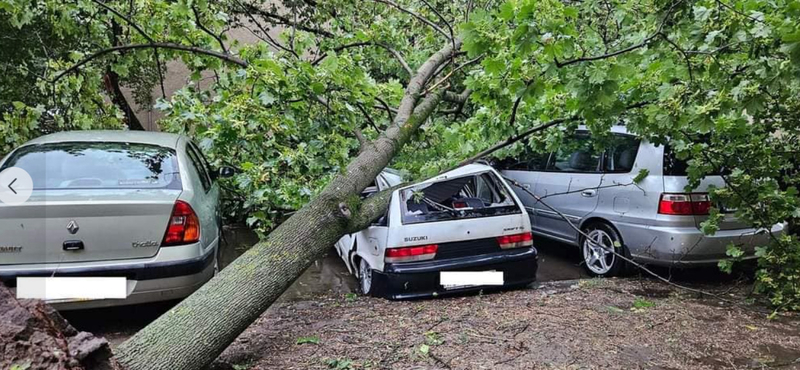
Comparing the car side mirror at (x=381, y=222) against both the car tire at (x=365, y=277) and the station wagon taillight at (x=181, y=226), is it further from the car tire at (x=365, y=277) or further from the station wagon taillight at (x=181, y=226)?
the station wagon taillight at (x=181, y=226)

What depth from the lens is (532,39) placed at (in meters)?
2.87

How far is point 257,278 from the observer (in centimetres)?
326

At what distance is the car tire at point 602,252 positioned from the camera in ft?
18.5

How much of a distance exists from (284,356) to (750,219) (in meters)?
4.01

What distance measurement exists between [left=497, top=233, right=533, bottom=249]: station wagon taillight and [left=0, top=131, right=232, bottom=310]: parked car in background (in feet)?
8.48

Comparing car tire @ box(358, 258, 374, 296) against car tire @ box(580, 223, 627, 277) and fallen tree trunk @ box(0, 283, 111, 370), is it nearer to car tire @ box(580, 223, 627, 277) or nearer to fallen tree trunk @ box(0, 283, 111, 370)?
car tire @ box(580, 223, 627, 277)

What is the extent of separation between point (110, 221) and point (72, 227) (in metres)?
0.24

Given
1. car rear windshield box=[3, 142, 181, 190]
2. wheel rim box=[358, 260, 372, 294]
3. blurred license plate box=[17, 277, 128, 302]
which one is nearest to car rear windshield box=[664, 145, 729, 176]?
wheel rim box=[358, 260, 372, 294]

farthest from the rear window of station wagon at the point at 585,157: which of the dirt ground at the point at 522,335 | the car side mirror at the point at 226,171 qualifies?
the car side mirror at the point at 226,171

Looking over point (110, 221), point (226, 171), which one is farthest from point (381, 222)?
point (110, 221)

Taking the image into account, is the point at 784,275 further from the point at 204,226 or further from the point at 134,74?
the point at 134,74

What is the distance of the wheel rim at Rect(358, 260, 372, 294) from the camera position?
498 centimetres

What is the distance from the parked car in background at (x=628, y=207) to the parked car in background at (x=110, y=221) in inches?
152

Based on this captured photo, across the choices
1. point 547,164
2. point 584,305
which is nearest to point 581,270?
point 547,164
